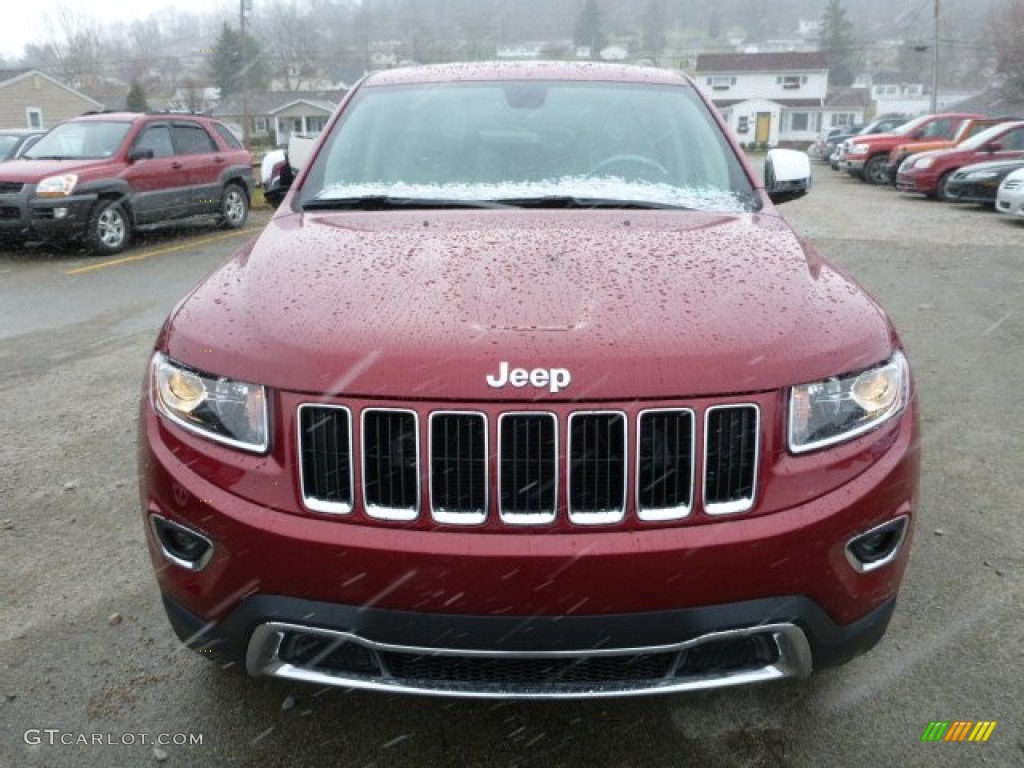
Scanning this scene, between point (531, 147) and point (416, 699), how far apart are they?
1.99 m

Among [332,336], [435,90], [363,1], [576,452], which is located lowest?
[576,452]

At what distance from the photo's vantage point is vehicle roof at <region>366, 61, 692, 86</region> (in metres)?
3.75

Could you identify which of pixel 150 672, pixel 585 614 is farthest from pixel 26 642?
pixel 585 614

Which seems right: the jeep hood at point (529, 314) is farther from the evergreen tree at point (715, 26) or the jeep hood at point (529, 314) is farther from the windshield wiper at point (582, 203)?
the evergreen tree at point (715, 26)

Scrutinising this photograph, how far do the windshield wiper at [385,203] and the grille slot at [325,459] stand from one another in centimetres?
129

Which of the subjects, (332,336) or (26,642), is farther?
(26,642)

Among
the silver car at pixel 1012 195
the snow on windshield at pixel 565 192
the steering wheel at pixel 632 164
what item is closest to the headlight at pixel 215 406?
the snow on windshield at pixel 565 192

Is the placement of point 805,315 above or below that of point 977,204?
above

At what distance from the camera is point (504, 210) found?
9.71 feet

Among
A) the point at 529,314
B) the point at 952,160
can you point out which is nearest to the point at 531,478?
the point at 529,314

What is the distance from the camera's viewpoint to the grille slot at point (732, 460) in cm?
192

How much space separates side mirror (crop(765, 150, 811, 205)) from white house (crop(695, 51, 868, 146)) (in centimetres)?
7610

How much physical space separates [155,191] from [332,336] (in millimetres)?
11184

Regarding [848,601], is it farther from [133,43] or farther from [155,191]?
[133,43]
